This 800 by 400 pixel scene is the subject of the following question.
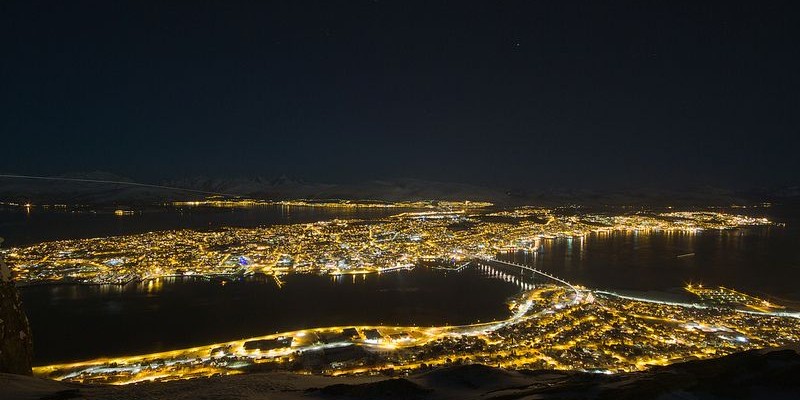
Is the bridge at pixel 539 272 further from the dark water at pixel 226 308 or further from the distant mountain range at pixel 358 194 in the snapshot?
the distant mountain range at pixel 358 194

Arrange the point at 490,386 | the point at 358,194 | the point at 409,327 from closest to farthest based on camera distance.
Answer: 1. the point at 490,386
2. the point at 409,327
3. the point at 358,194

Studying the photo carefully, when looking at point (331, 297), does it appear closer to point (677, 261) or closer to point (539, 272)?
point (539, 272)

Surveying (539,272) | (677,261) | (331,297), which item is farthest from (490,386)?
(677,261)

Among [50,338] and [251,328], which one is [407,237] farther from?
[50,338]

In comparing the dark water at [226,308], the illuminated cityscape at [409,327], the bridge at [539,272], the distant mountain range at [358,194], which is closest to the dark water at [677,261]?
the bridge at [539,272]

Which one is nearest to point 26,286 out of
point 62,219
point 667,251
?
point 62,219
